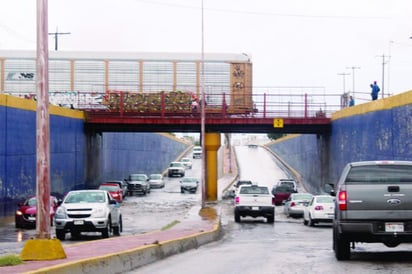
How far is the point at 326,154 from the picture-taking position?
61344mm

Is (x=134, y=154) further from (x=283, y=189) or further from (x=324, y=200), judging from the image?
(x=324, y=200)

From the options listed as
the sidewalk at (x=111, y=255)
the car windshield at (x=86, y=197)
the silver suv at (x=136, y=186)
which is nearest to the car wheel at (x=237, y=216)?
the car windshield at (x=86, y=197)

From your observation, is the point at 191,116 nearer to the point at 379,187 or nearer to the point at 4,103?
the point at 4,103

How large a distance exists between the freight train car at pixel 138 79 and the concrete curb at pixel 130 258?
3356cm

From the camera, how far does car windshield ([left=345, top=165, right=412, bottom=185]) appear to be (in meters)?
16.4

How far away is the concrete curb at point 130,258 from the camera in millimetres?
13523

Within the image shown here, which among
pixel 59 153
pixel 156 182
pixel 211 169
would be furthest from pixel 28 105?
pixel 156 182

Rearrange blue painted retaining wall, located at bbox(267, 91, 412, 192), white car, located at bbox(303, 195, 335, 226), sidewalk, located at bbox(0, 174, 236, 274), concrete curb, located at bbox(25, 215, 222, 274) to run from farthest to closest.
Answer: blue painted retaining wall, located at bbox(267, 91, 412, 192)
white car, located at bbox(303, 195, 335, 226)
concrete curb, located at bbox(25, 215, 222, 274)
sidewalk, located at bbox(0, 174, 236, 274)

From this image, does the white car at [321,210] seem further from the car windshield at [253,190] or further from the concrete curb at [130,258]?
the concrete curb at [130,258]

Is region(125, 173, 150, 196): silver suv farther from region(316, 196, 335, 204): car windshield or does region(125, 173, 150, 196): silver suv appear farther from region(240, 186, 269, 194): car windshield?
region(316, 196, 335, 204): car windshield

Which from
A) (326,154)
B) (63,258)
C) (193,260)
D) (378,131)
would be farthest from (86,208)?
(326,154)

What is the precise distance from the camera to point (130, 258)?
1672 centimetres

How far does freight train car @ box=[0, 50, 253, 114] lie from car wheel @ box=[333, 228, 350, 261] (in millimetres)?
39734

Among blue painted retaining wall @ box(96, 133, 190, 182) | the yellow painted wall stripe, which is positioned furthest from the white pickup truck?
blue painted retaining wall @ box(96, 133, 190, 182)
